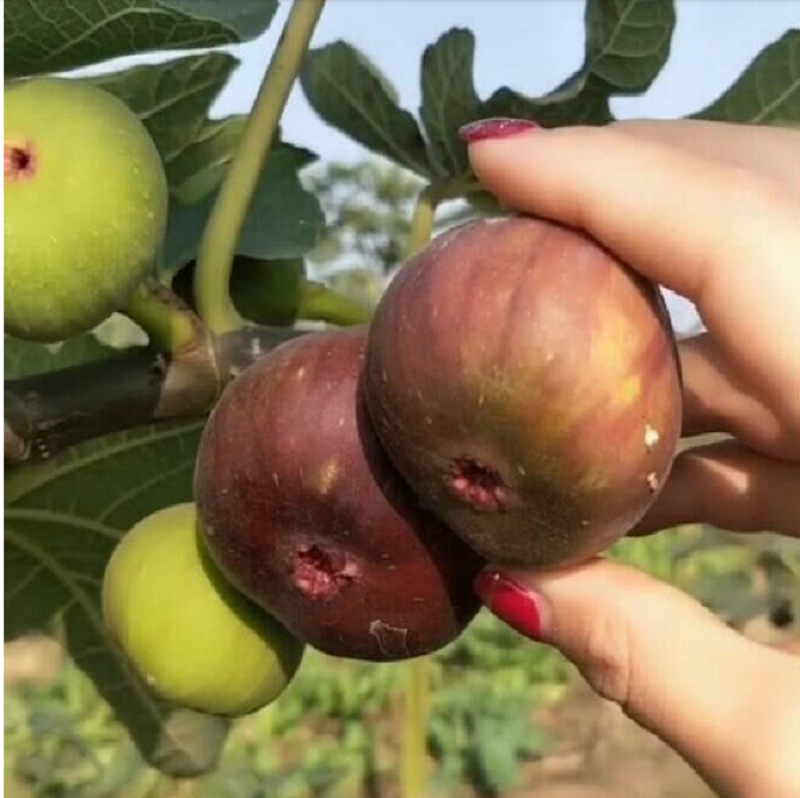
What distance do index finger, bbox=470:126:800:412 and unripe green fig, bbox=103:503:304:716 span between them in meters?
0.21

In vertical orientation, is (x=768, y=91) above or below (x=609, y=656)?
above

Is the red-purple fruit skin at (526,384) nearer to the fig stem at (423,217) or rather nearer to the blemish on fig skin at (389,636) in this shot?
the blemish on fig skin at (389,636)

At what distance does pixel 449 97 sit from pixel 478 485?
1.25 ft

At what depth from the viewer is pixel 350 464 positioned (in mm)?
657

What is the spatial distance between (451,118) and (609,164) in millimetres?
265

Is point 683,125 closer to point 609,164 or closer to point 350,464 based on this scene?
point 609,164

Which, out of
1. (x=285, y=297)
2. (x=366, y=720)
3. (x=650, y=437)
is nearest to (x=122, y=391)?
(x=285, y=297)

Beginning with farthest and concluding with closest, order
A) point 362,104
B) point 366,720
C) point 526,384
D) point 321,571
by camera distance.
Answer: point 366,720 → point 362,104 → point 321,571 → point 526,384

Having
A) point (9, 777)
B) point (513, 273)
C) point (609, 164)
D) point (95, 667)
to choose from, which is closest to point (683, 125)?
point (609, 164)

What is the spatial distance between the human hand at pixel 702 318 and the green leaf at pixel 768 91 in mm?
126

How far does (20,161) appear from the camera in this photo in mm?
664

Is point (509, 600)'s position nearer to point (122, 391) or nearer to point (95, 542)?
point (122, 391)

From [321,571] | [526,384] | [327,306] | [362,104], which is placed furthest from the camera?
[362,104]

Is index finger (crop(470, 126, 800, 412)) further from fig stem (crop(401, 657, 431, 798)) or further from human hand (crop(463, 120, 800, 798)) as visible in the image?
fig stem (crop(401, 657, 431, 798))
